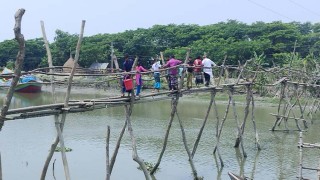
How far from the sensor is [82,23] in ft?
26.3

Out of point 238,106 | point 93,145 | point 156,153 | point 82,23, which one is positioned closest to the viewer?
point 82,23

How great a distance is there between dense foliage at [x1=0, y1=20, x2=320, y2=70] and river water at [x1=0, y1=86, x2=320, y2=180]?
19.6 m

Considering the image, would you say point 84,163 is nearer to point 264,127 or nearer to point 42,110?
point 42,110

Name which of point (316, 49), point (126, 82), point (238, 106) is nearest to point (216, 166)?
point (126, 82)

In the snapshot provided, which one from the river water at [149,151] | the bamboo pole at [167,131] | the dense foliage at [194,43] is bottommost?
the river water at [149,151]

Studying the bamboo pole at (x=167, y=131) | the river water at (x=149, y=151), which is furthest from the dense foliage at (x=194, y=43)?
the bamboo pole at (x=167, y=131)

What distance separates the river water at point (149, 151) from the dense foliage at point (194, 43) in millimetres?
19607

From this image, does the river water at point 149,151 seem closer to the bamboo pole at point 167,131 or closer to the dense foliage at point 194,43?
the bamboo pole at point 167,131

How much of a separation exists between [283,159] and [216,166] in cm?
218

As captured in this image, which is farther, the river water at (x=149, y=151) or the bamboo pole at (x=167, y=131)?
the river water at (x=149, y=151)

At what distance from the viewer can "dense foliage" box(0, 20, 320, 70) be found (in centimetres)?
4134

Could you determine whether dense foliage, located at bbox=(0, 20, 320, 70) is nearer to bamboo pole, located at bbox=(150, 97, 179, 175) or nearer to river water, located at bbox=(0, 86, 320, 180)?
river water, located at bbox=(0, 86, 320, 180)

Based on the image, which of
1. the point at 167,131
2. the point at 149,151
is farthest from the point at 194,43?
the point at 167,131

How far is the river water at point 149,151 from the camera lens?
1245 cm
